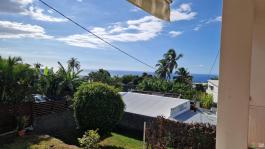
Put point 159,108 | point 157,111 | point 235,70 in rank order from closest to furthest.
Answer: point 235,70 → point 157,111 → point 159,108

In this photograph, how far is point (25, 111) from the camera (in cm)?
862

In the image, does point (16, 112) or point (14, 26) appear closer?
point (16, 112)

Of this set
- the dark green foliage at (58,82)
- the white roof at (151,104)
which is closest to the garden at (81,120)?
the dark green foliage at (58,82)

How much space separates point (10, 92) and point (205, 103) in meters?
11.3

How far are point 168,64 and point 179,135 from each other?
36779 millimetres

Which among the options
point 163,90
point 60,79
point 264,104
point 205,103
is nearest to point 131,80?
point 163,90

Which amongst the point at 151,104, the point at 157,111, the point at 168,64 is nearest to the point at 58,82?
the point at 151,104

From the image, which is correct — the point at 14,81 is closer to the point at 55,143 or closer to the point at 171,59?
the point at 55,143

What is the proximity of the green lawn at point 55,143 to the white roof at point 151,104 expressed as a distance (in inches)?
51.6

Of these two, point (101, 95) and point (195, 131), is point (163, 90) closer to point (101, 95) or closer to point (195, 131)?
point (101, 95)

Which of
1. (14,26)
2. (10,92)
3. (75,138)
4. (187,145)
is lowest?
(75,138)

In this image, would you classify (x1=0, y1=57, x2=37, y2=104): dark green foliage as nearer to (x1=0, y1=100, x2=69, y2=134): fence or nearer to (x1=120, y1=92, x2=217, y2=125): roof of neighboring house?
(x1=0, y1=100, x2=69, y2=134): fence

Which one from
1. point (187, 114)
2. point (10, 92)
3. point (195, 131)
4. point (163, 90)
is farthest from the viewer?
point (163, 90)

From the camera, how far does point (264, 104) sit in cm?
358
